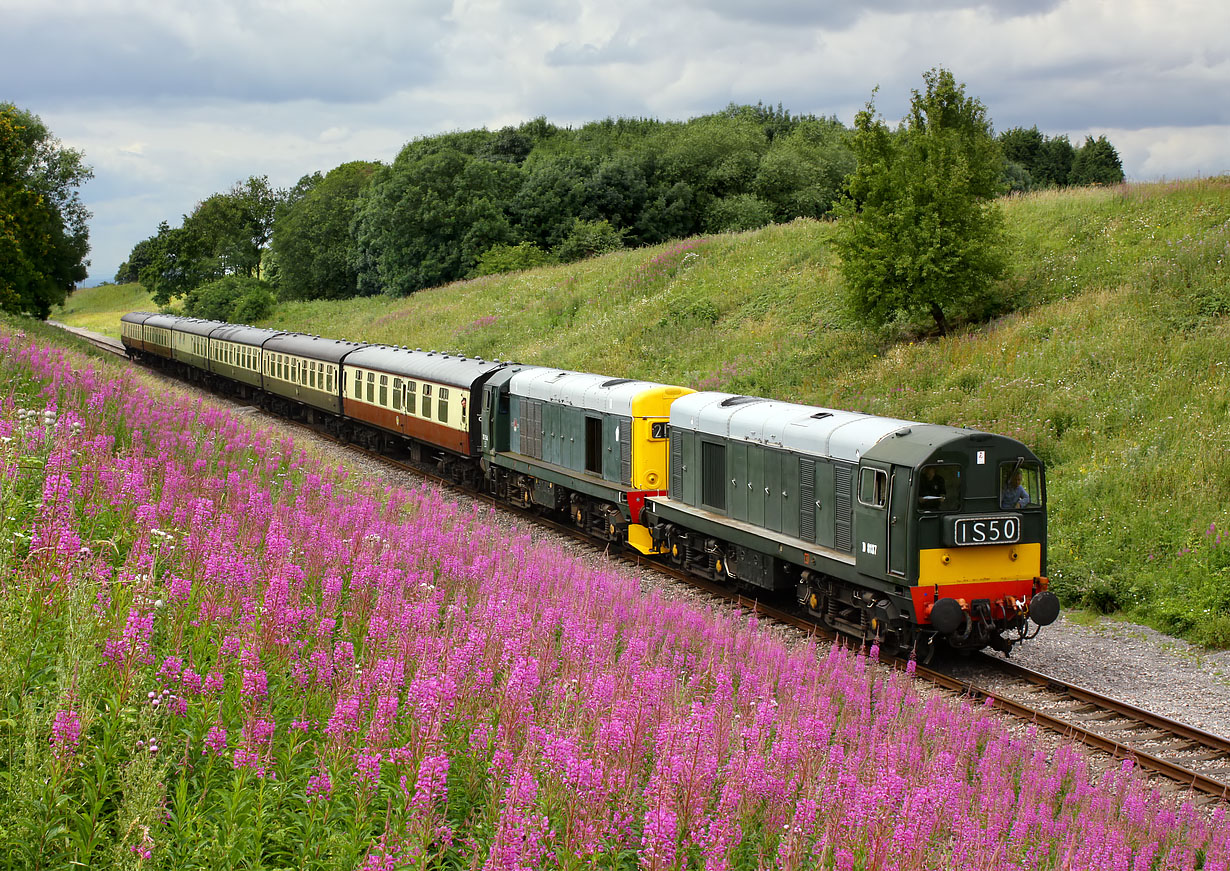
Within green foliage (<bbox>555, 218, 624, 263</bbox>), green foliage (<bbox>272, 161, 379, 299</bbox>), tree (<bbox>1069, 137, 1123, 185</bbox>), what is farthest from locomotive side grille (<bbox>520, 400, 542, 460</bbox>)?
tree (<bbox>1069, 137, 1123, 185</bbox>)

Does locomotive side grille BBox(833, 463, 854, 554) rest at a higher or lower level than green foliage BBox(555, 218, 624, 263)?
lower

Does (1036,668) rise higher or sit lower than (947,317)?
lower

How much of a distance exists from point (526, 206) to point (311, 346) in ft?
113

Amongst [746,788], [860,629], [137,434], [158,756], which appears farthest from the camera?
[860,629]

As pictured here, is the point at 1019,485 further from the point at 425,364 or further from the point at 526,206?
the point at 526,206

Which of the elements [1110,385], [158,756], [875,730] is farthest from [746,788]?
[1110,385]

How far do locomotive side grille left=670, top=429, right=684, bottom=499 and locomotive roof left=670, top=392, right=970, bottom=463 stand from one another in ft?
1.04

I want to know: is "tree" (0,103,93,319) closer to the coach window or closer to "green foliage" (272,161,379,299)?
"green foliage" (272,161,379,299)

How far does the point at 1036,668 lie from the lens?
14070 mm

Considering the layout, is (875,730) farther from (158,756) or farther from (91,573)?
(91,573)

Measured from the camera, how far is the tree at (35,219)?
164 feet

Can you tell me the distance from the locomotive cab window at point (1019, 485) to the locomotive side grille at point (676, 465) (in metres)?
6.48

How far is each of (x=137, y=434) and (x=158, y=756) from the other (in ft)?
29.5

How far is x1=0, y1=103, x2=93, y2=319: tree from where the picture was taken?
4991 centimetres
